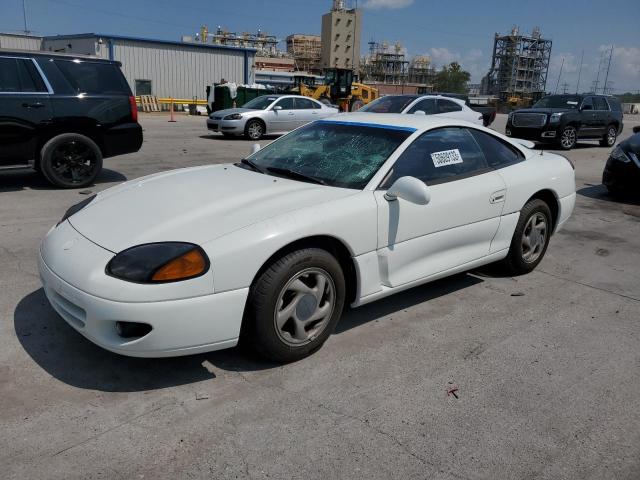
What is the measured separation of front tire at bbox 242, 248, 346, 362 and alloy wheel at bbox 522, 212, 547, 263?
2256 millimetres

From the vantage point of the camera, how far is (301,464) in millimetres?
2422

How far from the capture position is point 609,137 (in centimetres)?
1784

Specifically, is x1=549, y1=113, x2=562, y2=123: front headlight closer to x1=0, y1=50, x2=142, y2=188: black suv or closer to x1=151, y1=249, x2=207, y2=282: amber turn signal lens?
x1=0, y1=50, x2=142, y2=188: black suv

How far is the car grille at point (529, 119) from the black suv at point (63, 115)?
39.4 ft

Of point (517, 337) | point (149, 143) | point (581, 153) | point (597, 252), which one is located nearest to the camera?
point (517, 337)

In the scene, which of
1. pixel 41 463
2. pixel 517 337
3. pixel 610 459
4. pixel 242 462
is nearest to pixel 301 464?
pixel 242 462

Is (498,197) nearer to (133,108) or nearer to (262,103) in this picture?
(133,108)

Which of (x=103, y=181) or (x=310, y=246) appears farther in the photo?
(x=103, y=181)

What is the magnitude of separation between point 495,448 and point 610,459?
527mm

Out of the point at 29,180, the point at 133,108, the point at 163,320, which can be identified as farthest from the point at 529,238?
the point at 29,180

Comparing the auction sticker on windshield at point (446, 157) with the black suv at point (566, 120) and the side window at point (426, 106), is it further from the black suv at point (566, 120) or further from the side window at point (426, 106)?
the black suv at point (566, 120)

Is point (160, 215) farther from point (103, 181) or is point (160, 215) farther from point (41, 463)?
point (103, 181)

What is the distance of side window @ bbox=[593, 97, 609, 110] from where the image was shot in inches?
674

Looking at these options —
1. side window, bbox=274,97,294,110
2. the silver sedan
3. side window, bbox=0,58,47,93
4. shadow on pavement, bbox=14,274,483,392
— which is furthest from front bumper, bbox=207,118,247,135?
shadow on pavement, bbox=14,274,483,392
